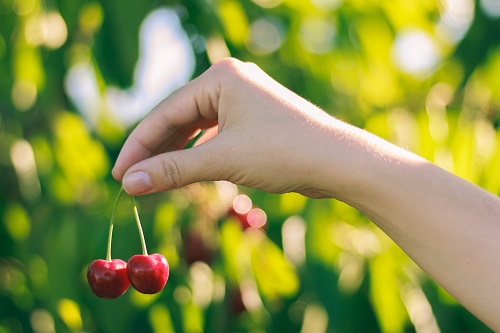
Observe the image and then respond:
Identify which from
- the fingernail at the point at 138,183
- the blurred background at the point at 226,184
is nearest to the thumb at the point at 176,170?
the fingernail at the point at 138,183

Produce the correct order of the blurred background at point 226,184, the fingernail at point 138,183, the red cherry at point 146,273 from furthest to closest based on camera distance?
the blurred background at point 226,184 → the red cherry at point 146,273 → the fingernail at point 138,183

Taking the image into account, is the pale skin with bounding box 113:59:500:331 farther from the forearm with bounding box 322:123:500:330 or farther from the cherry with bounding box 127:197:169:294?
the cherry with bounding box 127:197:169:294

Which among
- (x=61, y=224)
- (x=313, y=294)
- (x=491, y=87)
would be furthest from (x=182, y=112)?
(x=491, y=87)

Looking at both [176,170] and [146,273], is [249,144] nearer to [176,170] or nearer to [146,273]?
[176,170]

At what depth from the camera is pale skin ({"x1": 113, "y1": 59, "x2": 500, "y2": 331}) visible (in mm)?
1254

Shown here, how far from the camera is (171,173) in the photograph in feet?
4.13

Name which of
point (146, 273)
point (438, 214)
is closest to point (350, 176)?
point (438, 214)

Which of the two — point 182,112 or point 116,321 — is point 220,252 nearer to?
point 116,321

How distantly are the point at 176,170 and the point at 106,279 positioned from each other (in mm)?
319

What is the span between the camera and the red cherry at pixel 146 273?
145 centimetres

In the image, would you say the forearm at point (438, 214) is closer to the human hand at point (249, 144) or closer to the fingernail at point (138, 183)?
the human hand at point (249, 144)

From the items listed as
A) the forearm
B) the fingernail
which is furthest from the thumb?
the forearm

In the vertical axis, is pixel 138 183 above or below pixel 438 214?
above

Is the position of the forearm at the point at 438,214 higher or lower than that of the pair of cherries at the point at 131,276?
higher
